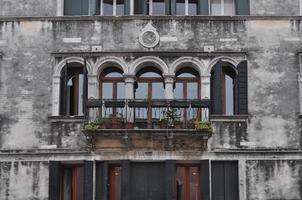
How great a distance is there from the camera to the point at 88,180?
25.3 meters

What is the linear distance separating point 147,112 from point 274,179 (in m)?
4.68

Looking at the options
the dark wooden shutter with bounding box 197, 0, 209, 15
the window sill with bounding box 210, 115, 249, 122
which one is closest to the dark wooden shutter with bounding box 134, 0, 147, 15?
the dark wooden shutter with bounding box 197, 0, 209, 15

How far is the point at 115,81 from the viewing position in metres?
26.5

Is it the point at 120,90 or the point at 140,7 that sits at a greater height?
the point at 140,7

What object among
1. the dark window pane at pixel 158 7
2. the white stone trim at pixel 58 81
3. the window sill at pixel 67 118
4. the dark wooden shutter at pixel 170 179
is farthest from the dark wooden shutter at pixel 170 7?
the dark wooden shutter at pixel 170 179

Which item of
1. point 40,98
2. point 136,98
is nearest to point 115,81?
point 136,98

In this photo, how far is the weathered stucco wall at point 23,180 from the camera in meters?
25.2

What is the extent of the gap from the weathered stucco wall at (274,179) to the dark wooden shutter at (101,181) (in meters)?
4.63

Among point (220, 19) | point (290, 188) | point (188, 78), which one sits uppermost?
point (220, 19)

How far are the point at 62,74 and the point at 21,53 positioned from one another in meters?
1.58

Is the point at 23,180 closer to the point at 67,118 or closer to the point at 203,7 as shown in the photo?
the point at 67,118

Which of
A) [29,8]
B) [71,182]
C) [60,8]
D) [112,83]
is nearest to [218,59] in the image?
[112,83]

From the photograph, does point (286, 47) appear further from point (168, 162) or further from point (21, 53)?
point (21, 53)

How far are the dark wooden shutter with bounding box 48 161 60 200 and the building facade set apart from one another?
0.11 ft
